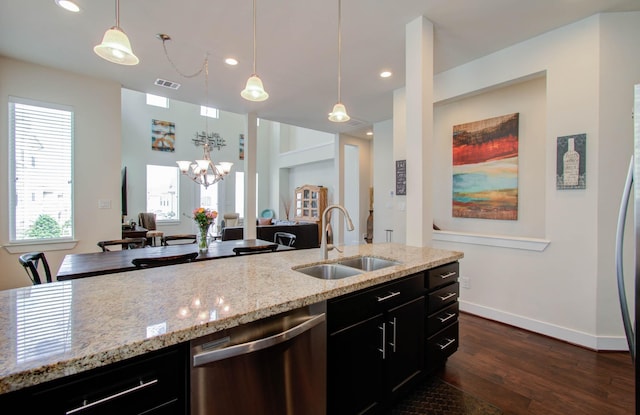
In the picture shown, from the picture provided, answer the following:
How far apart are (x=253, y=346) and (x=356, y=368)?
0.69m

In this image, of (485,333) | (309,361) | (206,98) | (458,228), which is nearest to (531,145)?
(458,228)

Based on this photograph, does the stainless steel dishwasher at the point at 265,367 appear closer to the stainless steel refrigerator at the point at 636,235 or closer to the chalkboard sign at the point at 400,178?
the stainless steel refrigerator at the point at 636,235

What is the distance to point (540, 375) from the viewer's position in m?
2.12

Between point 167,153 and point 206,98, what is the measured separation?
176 inches

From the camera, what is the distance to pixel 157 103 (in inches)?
318

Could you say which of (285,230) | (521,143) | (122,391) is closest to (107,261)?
(122,391)

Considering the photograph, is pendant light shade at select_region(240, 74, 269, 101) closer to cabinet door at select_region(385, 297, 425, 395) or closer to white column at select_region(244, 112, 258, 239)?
cabinet door at select_region(385, 297, 425, 395)

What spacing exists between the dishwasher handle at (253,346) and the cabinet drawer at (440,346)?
116 centimetres

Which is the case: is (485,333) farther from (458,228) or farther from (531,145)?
(531,145)

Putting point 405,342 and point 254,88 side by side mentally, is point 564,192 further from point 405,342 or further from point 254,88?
point 254,88

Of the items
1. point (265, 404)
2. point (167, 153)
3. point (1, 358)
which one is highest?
point (167, 153)

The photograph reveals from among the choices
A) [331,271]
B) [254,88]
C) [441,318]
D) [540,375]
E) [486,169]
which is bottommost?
[540,375]

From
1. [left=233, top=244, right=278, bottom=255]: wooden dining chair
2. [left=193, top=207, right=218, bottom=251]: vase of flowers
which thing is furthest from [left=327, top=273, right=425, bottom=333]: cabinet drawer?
[left=193, top=207, right=218, bottom=251]: vase of flowers

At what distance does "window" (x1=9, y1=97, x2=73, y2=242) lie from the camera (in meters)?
3.46
